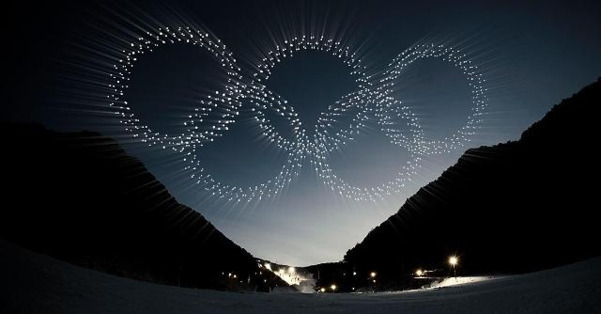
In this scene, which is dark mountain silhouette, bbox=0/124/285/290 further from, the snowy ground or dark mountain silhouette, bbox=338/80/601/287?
dark mountain silhouette, bbox=338/80/601/287

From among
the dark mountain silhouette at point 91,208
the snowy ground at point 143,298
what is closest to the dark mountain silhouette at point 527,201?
the snowy ground at point 143,298

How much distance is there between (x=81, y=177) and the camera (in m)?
34.8

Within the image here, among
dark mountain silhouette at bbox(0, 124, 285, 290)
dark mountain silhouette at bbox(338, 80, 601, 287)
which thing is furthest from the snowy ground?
dark mountain silhouette at bbox(338, 80, 601, 287)

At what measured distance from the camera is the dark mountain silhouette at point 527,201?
86.2 ft

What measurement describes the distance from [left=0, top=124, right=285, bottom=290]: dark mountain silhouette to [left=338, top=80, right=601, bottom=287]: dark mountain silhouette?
40.1 meters

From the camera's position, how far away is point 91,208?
34.6 meters

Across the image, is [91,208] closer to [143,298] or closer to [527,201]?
[143,298]

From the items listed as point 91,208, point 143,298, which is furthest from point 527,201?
point 91,208

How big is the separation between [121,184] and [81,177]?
7784mm

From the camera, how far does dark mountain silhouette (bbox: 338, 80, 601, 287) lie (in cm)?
2627

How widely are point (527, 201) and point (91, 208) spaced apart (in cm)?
5167

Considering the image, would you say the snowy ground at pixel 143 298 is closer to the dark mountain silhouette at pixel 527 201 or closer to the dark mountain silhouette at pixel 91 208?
the dark mountain silhouette at pixel 91 208

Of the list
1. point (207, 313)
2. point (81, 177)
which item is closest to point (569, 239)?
point (207, 313)

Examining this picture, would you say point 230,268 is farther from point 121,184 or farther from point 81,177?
point 81,177
